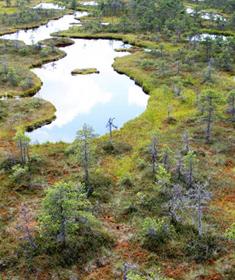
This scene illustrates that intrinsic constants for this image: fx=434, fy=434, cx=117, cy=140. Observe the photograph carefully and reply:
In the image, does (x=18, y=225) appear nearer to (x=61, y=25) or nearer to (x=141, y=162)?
(x=141, y=162)

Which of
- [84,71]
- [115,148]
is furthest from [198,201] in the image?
[84,71]

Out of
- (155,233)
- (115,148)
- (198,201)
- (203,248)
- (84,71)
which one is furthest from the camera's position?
(84,71)

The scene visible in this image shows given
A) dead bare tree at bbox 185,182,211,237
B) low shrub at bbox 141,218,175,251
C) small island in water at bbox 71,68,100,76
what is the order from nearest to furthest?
low shrub at bbox 141,218,175,251 < dead bare tree at bbox 185,182,211,237 < small island in water at bbox 71,68,100,76

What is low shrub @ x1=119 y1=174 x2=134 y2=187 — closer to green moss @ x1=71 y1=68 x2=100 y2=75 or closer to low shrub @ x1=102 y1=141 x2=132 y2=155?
low shrub @ x1=102 y1=141 x2=132 y2=155

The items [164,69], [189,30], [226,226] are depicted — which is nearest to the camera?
[226,226]

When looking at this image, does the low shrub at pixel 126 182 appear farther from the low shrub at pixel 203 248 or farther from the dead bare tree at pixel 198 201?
the low shrub at pixel 203 248

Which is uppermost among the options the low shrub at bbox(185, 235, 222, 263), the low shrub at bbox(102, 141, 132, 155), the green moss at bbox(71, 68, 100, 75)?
the green moss at bbox(71, 68, 100, 75)

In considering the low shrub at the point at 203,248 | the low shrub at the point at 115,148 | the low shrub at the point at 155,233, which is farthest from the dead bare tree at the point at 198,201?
the low shrub at the point at 115,148

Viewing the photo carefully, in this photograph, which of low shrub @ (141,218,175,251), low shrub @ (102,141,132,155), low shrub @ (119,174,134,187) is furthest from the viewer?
low shrub @ (102,141,132,155)

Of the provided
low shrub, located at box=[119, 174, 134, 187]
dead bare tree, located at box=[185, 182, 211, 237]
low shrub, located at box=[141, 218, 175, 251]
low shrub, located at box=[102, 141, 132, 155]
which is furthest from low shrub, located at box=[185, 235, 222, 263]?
low shrub, located at box=[102, 141, 132, 155]

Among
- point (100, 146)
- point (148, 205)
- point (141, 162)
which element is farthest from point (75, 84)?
point (148, 205)

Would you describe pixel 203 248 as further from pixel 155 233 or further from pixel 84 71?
pixel 84 71
